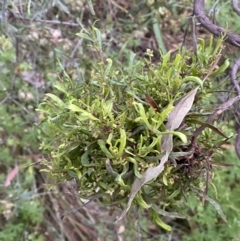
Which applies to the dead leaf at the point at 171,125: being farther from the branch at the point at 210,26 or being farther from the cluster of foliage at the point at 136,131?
the branch at the point at 210,26

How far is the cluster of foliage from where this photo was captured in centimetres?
68

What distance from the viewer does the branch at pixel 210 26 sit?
2.62 feet

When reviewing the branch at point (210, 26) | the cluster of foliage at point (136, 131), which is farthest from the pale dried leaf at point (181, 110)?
the branch at point (210, 26)

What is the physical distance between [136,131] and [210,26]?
0.27m

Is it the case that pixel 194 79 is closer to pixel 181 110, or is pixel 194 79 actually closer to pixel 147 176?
pixel 181 110

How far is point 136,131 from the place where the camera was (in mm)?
700

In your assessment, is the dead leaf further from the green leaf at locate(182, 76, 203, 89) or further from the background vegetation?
the background vegetation

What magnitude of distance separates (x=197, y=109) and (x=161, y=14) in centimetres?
81

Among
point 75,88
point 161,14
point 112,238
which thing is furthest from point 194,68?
point 112,238

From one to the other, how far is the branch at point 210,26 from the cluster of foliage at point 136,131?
0.08 metres

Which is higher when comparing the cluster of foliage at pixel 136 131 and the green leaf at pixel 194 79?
the green leaf at pixel 194 79

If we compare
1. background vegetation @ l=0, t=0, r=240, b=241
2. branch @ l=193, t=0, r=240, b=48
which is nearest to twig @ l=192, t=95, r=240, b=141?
branch @ l=193, t=0, r=240, b=48

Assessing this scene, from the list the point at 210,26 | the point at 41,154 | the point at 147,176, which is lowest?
the point at 41,154

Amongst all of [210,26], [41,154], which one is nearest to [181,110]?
[210,26]
